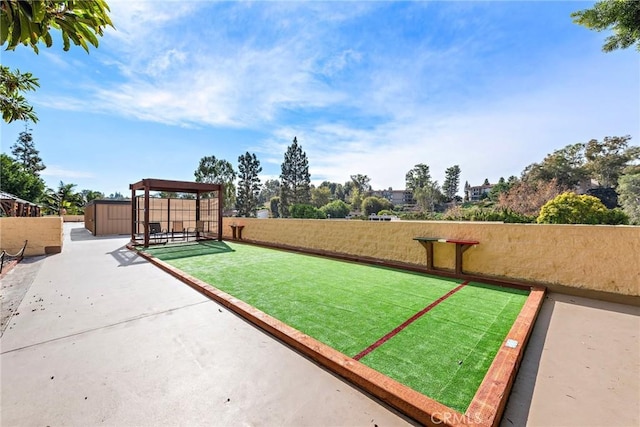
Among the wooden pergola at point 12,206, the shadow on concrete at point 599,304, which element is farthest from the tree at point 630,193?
the wooden pergola at point 12,206

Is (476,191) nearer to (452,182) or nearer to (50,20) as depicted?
(452,182)

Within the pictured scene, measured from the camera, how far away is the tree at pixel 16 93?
3288 millimetres

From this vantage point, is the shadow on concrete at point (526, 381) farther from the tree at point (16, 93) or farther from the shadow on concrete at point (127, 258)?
the shadow on concrete at point (127, 258)

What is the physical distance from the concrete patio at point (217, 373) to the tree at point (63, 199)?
43.2 m

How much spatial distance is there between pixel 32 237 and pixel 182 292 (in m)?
8.98

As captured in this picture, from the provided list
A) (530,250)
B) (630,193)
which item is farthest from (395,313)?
(630,193)

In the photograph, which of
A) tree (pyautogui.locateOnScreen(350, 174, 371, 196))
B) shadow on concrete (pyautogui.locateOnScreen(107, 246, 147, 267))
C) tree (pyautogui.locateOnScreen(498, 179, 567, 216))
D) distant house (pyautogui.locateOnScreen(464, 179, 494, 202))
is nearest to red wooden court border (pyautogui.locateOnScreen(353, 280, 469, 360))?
shadow on concrete (pyautogui.locateOnScreen(107, 246, 147, 267))

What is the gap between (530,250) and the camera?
4.90 m

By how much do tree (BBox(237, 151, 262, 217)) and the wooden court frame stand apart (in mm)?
43466

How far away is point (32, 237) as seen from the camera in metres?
9.00

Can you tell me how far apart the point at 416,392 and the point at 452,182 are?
8418 centimetres

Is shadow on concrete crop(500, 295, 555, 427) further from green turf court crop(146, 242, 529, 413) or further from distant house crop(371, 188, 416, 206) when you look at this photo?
distant house crop(371, 188, 416, 206)

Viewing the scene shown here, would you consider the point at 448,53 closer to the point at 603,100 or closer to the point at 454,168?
the point at 603,100

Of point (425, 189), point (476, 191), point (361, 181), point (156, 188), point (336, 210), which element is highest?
point (361, 181)
